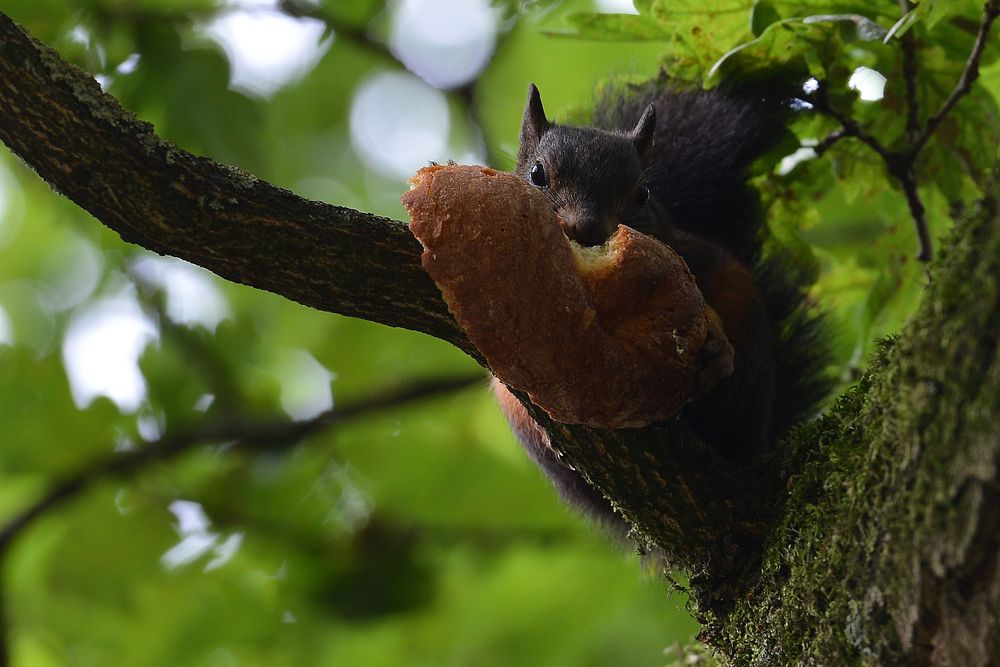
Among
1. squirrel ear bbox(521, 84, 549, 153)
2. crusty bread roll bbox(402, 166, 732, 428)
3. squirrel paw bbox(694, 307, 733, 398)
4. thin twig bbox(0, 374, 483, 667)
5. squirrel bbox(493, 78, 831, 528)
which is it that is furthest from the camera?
thin twig bbox(0, 374, 483, 667)

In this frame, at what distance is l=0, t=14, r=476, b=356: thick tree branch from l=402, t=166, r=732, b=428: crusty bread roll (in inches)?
5.0

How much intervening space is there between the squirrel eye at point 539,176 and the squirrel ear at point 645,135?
10.4 inches

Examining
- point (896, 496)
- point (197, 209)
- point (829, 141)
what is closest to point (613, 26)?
point (829, 141)

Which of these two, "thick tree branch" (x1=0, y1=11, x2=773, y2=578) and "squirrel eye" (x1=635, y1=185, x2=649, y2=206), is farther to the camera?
"squirrel eye" (x1=635, y1=185, x2=649, y2=206)

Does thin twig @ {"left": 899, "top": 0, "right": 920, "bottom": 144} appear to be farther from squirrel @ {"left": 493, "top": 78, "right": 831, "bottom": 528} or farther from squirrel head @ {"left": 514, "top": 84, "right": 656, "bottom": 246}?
squirrel head @ {"left": 514, "top": 84, "right": 656, "bottom": 246}

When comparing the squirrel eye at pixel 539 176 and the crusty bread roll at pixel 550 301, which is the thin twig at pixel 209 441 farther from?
the crusty bread roll at pixel 550 301

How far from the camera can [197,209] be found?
1.79 m

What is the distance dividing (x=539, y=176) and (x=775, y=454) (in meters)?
1.20

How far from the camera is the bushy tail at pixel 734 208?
2.90 m

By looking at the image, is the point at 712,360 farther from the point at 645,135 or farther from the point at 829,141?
the point at 645,135

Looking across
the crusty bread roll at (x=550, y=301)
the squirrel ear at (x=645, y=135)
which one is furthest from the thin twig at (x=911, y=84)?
the crusty bread roll at (x=550, y=301)

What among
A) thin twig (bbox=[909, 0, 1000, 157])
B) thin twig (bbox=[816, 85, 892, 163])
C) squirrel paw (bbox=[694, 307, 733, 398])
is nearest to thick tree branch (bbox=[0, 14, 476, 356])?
squirrel paw (bbox=[694, 307, 733, 398])

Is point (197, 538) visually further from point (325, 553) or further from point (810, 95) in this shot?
point (810, 95)

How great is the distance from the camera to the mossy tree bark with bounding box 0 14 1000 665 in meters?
1.25
